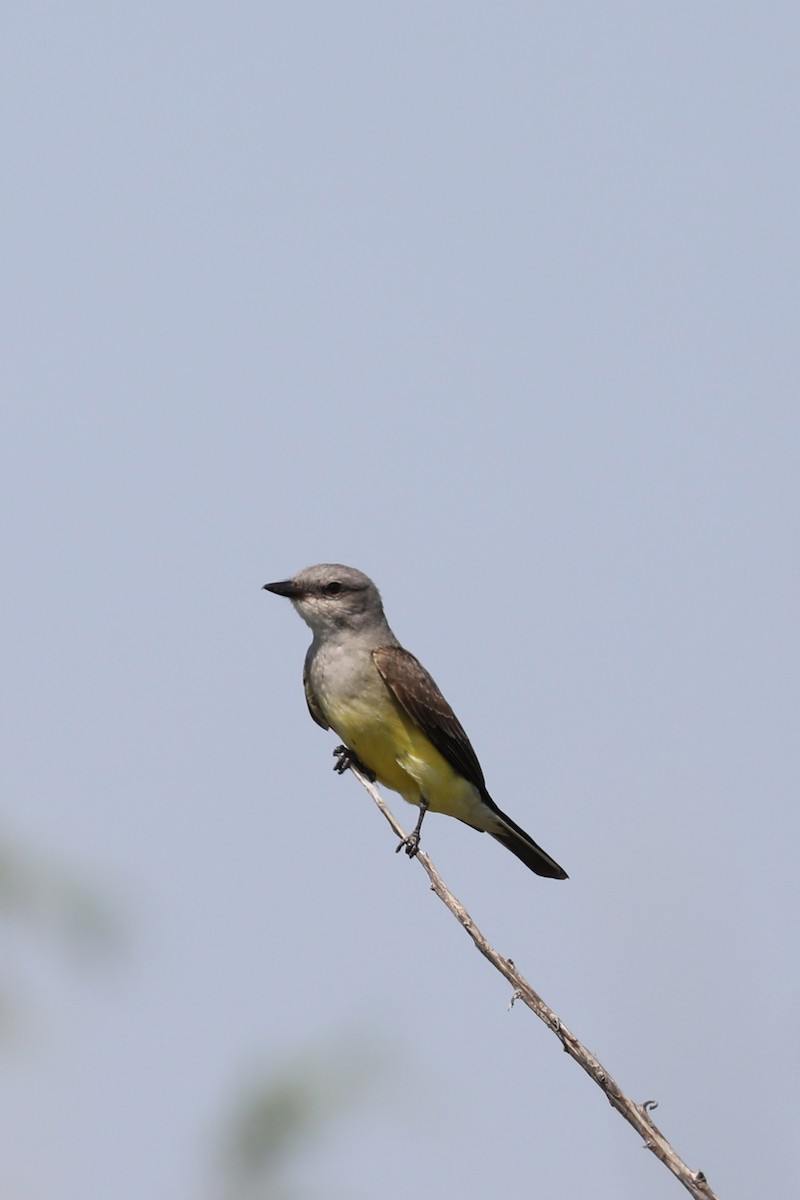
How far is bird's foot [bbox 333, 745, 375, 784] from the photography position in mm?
8727

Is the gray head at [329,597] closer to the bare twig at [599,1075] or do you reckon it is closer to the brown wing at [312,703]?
the brown wing at [312,703]

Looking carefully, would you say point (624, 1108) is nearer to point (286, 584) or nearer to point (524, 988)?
point (524, 988)

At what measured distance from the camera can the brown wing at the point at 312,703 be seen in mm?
9055

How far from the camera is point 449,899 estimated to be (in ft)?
17.0

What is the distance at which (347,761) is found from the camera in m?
8.78

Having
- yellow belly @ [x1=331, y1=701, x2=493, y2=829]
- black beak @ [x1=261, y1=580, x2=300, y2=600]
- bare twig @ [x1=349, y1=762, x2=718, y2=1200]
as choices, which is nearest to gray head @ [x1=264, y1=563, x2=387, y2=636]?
black beak @ [x1=261, y1=580, x2=300, y2=600]

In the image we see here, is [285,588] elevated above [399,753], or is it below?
above

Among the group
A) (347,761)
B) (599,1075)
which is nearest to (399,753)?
(347,761)

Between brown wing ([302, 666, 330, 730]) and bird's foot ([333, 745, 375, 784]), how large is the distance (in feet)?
0.72

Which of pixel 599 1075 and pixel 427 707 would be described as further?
pixel 427 707

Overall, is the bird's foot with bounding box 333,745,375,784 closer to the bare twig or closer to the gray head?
the gray head

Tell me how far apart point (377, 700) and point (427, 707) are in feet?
0.99

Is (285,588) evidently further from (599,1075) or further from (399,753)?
(599,1075)

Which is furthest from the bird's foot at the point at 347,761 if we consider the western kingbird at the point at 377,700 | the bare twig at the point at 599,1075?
the bare twig at the point at 599,1075
